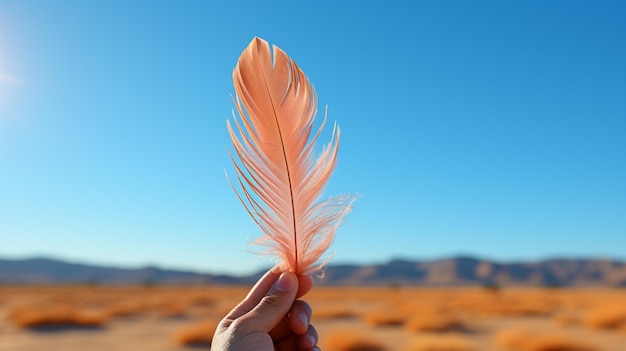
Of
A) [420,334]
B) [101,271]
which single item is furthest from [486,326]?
[101,271]

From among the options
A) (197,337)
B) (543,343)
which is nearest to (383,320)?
(543,343)

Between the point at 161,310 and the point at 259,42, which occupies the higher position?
the point at 259,42

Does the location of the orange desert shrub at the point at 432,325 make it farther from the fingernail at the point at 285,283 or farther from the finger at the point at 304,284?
the fingernail at the point at 285,283

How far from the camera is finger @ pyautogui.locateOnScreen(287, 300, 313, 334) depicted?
2.70m

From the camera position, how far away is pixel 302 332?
2740 millimetres

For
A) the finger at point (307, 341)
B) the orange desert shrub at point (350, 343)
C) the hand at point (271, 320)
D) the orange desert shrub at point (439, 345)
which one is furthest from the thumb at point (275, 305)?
the orange desert shrub at point (350, 343)

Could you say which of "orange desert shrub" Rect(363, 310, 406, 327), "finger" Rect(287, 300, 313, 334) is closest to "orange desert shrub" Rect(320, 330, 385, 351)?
"orange desert shrub" Rect(363, 310, 406, 327)

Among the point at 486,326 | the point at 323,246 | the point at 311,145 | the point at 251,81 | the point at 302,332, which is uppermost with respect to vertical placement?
the point at 251,81

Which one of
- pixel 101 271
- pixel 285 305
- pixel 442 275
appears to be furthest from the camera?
pixel 101 271

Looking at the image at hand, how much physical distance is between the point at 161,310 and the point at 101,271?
543ft

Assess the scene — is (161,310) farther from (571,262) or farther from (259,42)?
(571,262)

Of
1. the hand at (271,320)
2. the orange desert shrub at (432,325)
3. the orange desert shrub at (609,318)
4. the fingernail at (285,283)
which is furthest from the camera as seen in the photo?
the orange desert shrub at (609,318)

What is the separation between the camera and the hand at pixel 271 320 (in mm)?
2492

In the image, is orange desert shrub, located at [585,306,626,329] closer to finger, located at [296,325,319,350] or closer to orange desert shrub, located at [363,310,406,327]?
orange desert shrub, located at [363,310,406,327]
